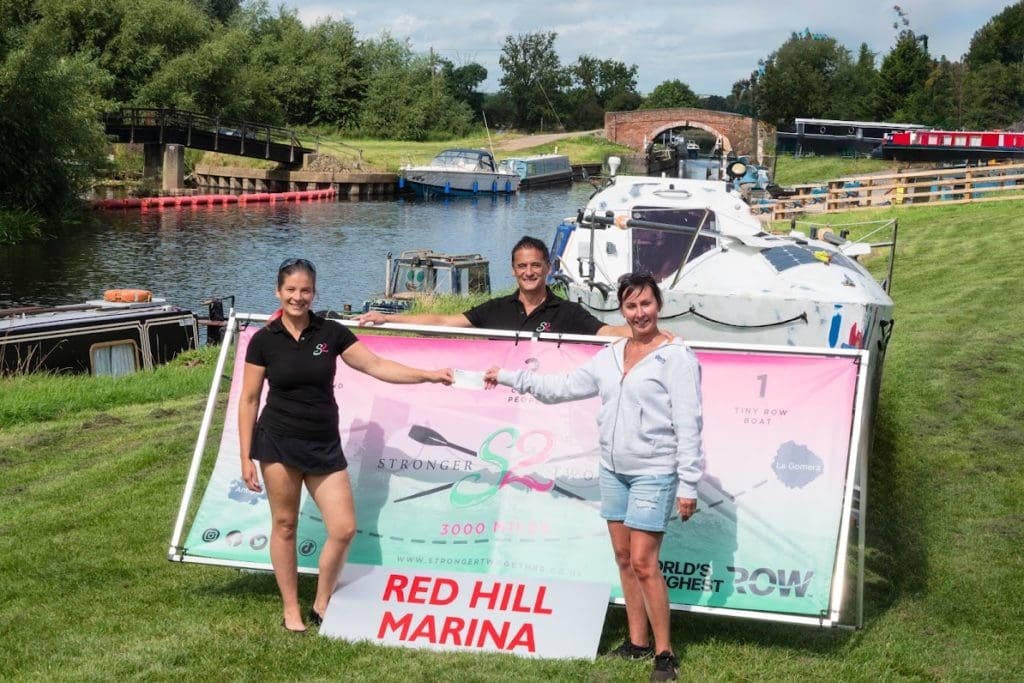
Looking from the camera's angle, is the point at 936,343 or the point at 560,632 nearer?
the point at 560,632

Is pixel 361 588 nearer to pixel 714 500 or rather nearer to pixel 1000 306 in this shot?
pixel 714 500

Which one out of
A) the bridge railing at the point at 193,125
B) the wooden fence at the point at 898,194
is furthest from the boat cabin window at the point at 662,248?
the bridge railing at the point at 193,125

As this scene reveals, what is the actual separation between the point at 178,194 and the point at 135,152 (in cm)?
926

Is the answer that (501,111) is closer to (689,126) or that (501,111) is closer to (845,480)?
(689,126)

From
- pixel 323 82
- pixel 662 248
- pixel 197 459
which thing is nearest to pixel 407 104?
pixel 323 82

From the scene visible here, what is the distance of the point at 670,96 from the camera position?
184875 millimetres

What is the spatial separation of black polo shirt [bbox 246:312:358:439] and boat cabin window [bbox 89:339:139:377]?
562 inches

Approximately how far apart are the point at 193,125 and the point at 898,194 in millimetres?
44748

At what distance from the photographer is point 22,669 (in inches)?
255

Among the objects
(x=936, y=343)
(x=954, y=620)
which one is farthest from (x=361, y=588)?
(x=936, y=343)

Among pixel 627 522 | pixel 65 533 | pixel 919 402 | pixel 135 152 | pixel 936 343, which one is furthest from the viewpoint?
pixel 135 152

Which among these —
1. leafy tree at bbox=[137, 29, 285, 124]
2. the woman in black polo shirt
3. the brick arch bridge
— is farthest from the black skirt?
the brick arch bridge

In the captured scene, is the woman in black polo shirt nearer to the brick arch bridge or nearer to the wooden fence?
the wooden fence

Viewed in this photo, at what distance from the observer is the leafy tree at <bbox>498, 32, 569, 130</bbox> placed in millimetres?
150250
